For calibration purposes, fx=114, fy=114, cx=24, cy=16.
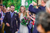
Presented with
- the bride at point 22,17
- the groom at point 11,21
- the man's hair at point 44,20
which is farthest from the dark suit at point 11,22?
the man's hair at point 44,20

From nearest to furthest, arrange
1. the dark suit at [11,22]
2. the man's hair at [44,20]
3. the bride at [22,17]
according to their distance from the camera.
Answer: the man's hair at [44,20] < the dark suit at [11,22] < the bride at [22,17]

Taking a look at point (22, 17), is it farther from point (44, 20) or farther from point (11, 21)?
point (44, 20)

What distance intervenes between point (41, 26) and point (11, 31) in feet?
12.5

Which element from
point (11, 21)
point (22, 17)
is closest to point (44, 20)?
point (11, 21)

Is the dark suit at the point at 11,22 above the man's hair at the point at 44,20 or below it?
below

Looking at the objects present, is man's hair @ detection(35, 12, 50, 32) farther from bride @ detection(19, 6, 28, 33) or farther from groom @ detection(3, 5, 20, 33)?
bride @ detection(19, 6, 28, 33)

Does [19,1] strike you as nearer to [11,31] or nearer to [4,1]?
[4,1]

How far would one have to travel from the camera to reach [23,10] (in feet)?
16.8

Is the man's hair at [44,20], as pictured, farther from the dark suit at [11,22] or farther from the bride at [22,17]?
the bride at [22,17]

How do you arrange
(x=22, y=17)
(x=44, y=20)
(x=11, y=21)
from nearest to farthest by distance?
(x=44, y=20) < (x=11, y=21) < (x=22, y=17)

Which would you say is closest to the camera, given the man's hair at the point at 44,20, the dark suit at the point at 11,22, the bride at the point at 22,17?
the man's hair at the point at 44,20

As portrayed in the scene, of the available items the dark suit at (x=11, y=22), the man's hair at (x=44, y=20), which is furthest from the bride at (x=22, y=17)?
the man's hair at (x=44, y=20)

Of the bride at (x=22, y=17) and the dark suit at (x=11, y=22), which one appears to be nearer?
the dark suit at (x=11, y=22)

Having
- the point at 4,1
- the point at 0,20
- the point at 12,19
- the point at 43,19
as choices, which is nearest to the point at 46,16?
the point at 43,19
